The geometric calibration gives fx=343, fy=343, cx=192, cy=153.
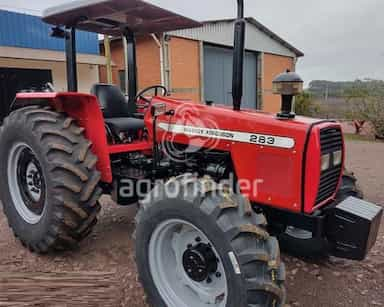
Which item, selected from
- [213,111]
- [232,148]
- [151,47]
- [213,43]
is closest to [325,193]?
[232,148]

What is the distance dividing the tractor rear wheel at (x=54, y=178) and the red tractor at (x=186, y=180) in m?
0.01

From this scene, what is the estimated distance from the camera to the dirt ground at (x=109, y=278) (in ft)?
8.00

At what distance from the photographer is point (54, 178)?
2.68m

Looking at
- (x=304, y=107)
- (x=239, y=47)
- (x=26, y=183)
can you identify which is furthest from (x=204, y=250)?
(x=304, y=107)

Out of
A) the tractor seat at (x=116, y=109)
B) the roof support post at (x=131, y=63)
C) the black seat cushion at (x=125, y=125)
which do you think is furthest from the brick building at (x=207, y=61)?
the black seat cushion at (x=125, y=125)

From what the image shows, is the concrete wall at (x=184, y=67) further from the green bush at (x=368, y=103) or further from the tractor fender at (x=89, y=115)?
the tractor fender at (x=89, y=115)

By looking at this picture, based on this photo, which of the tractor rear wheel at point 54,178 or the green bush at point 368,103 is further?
the green bush at point 368,103

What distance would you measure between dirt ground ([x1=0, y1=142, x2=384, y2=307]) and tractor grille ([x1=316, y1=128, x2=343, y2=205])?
0.74 metres

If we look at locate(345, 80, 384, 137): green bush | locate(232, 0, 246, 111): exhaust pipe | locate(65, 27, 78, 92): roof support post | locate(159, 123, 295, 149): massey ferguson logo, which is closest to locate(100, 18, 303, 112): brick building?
locate(345, 80, 384, 137): green bush

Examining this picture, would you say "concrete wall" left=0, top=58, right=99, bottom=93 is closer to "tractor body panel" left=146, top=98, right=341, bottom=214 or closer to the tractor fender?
the tractor fender

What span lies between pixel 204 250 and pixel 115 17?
7.42 feet

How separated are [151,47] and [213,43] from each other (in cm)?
285

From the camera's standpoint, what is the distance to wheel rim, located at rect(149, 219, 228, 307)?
215 centimetres

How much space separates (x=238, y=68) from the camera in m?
2.21
